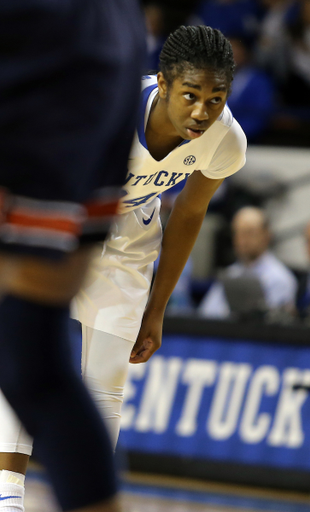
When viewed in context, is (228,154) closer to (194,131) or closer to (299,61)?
Answer: (194,131)

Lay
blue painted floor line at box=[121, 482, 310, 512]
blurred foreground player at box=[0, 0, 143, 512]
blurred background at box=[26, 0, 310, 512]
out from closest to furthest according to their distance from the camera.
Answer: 1. blurred foreground player at box=[0, 0, 143, 512]
2. blue painted floor line at box=[121, 482, 310, 512]
3. blurred background at box=[26, 0, 310, 512]

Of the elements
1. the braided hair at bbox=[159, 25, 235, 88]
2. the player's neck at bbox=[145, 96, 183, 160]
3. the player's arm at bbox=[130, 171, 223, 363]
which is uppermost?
the braided hair at bbox=[159, 25, 235, 88]

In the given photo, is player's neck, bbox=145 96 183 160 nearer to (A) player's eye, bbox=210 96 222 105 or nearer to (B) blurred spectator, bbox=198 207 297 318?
(A) player's eye, bbox=210 96 222 105

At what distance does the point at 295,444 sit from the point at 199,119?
9.34 ft

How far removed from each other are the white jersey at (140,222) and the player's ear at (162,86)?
72 mm

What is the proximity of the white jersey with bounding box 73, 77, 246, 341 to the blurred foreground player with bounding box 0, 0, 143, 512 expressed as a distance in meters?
1.14

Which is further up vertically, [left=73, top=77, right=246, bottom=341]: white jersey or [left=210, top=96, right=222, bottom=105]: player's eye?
[left=210, top=96, right=222, bottom=105]: player's eye

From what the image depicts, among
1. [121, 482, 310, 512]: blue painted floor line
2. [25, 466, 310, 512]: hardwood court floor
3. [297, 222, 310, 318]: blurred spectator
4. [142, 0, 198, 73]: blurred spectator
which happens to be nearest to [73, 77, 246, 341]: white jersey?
[25, 466, 310, 512]: hardwood court floor

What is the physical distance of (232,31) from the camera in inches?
309

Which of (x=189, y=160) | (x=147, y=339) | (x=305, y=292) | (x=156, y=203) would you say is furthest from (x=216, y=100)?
(x=305, y=292)

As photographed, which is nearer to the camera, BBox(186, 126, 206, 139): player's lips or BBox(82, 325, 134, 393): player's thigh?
BBox(186, 126, 206, 139): player's lips

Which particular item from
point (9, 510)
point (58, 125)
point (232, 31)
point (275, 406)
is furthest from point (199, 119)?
point (232, 31)

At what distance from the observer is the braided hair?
2.34 meters

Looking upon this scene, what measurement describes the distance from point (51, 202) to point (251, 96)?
6.19m
